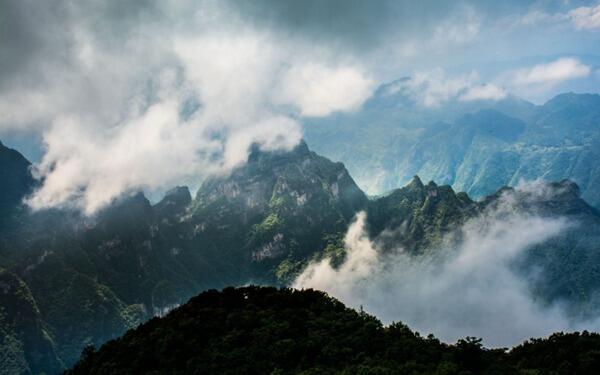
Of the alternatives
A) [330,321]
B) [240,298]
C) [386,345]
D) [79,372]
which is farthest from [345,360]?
[79,372]

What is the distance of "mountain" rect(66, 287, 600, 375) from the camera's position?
60.8m

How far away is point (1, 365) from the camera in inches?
7805

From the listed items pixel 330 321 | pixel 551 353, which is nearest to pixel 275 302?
pixel 330 321

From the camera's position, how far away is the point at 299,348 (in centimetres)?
6531

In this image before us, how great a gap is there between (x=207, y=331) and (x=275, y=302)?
44.0 feet

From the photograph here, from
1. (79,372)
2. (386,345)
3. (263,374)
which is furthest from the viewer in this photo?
(79,372)

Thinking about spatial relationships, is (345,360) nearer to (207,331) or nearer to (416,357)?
(416,357)

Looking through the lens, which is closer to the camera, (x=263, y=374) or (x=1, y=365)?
(x=263, y=374)

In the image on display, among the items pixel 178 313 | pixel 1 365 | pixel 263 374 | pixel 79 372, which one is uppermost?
pixel 1 365

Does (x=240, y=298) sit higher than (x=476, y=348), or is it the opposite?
(x=240, y=298)

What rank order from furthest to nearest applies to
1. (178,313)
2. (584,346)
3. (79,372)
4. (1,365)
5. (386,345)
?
1. (1,365)
2. (178,313)
3. (79,372)
4. (584,346)
5. (386,345)

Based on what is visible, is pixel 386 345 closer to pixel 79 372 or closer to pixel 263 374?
pixel 263 374

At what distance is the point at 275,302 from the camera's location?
277ft

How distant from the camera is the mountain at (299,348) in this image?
6084cm
